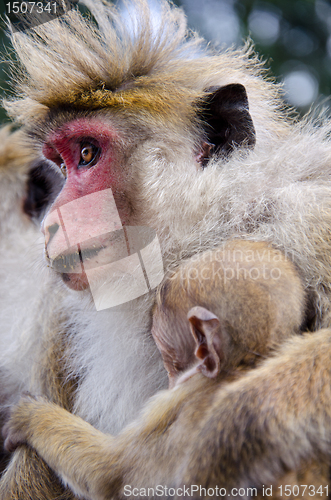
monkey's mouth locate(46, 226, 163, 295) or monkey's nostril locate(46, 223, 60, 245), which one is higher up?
monkey's nostril locate(46, 223, 60, 245)

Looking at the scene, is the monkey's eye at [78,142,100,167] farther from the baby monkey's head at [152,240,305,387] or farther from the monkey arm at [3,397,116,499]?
the monkey arm at [3,397,116,499]

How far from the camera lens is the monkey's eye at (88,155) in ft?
5.36

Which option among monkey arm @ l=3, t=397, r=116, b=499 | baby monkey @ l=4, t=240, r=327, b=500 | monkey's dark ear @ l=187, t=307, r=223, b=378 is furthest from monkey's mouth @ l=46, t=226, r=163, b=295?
monkey arm @ l=3, t=397, r=116, b=499

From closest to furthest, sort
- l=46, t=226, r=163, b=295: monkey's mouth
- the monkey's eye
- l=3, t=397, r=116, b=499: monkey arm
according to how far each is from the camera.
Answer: l=3, t=397, r=116, b=499: monkey arm, l=46, t=226, r=163, b=295: monkey's mouth, the monkey's eye

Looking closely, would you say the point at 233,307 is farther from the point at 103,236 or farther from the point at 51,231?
the point at 51,231

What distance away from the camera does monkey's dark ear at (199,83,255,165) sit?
1.52m

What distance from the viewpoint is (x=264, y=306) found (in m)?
1.08

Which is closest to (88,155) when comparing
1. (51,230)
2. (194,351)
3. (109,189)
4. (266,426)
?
(109,189)

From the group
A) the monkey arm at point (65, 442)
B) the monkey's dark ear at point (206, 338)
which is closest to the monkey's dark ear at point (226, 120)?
the monkey's dark ear at point (206, 338)

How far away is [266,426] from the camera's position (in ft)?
3.09

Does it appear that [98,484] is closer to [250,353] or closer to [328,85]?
[250,353]

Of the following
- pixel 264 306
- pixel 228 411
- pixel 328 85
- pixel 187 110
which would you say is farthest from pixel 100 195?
pixel 328 85

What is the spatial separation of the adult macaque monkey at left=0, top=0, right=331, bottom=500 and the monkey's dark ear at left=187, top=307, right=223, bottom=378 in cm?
31

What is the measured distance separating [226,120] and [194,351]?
2.77 ft
